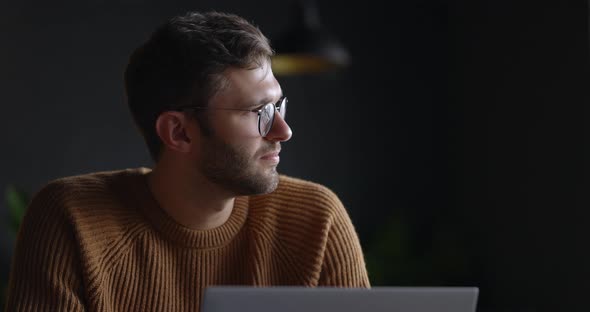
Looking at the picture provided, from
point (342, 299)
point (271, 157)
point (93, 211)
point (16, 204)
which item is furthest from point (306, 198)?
point (16, 204)

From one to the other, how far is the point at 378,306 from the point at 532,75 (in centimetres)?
331

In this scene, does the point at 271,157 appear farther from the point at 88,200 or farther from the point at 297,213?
the point at 88,200

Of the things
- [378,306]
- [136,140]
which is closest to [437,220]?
[136,140]

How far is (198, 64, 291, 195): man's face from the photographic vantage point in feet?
5.92

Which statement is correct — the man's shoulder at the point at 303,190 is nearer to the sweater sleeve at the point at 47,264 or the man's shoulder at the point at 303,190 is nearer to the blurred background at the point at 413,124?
the sweater sleeve at the point at 47,264

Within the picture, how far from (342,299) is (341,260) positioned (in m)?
0.68

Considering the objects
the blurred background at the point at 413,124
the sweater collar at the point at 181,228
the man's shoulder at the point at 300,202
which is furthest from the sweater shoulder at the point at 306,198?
the blurred background at the point at 413,124

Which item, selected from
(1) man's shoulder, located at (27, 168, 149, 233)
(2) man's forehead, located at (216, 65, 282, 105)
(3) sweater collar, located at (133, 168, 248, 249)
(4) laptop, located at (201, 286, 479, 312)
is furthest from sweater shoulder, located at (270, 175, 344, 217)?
(4) laptop, located at (201, 286, 479, 312)

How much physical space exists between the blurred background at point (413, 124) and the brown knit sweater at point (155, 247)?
222cm

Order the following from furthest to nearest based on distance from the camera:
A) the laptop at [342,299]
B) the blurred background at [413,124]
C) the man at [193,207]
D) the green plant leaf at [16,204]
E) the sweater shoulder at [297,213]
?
the green plant leaf at [16,204] → the blurred background at [413,124] → the sweater shoulder at [297,213] → the man at [193,207] → the laptop at [342,299]

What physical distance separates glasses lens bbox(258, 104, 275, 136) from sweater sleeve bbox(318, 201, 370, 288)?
29cm

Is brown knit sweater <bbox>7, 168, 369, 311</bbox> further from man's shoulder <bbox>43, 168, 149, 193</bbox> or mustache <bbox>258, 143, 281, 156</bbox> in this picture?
mustache <bbox>258, 143, 281, 156</bbox>

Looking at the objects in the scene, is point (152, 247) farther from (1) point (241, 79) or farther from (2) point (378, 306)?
(2) point (378, 306)

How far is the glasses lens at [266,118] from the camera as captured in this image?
1807 millimetres
